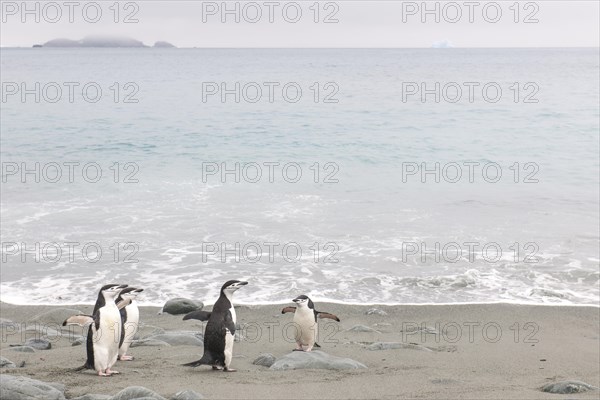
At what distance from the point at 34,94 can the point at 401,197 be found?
1801 inches

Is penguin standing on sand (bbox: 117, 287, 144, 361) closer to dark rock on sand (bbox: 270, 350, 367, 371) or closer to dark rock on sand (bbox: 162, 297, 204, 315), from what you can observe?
dark rock on sand (bbox: 270, 350, 367, 371)

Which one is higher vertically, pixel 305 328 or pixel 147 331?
pixel 305 328

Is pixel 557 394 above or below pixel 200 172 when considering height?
below

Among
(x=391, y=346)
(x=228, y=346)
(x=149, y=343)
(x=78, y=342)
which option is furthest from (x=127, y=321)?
(x=391, y=346)

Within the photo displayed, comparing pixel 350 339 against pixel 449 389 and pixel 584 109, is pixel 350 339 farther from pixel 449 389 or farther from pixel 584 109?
A: pixel 584 109

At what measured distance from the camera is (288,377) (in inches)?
329

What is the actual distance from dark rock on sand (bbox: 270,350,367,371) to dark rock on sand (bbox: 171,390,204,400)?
1.56 meters

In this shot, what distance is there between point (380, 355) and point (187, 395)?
10.2 feet

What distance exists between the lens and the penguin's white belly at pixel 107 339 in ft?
27.3

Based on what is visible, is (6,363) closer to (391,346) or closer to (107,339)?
(107,339)

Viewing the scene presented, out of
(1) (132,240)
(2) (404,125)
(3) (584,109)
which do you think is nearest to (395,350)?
(1) (132,240)

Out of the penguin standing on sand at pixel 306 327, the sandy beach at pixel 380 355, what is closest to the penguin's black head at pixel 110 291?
the sandy beach at pixel 380 355

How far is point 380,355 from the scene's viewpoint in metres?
9.67

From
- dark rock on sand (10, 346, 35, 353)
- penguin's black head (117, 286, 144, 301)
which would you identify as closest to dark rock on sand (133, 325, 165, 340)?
penguin's black head (117, 286, 144, 301)
